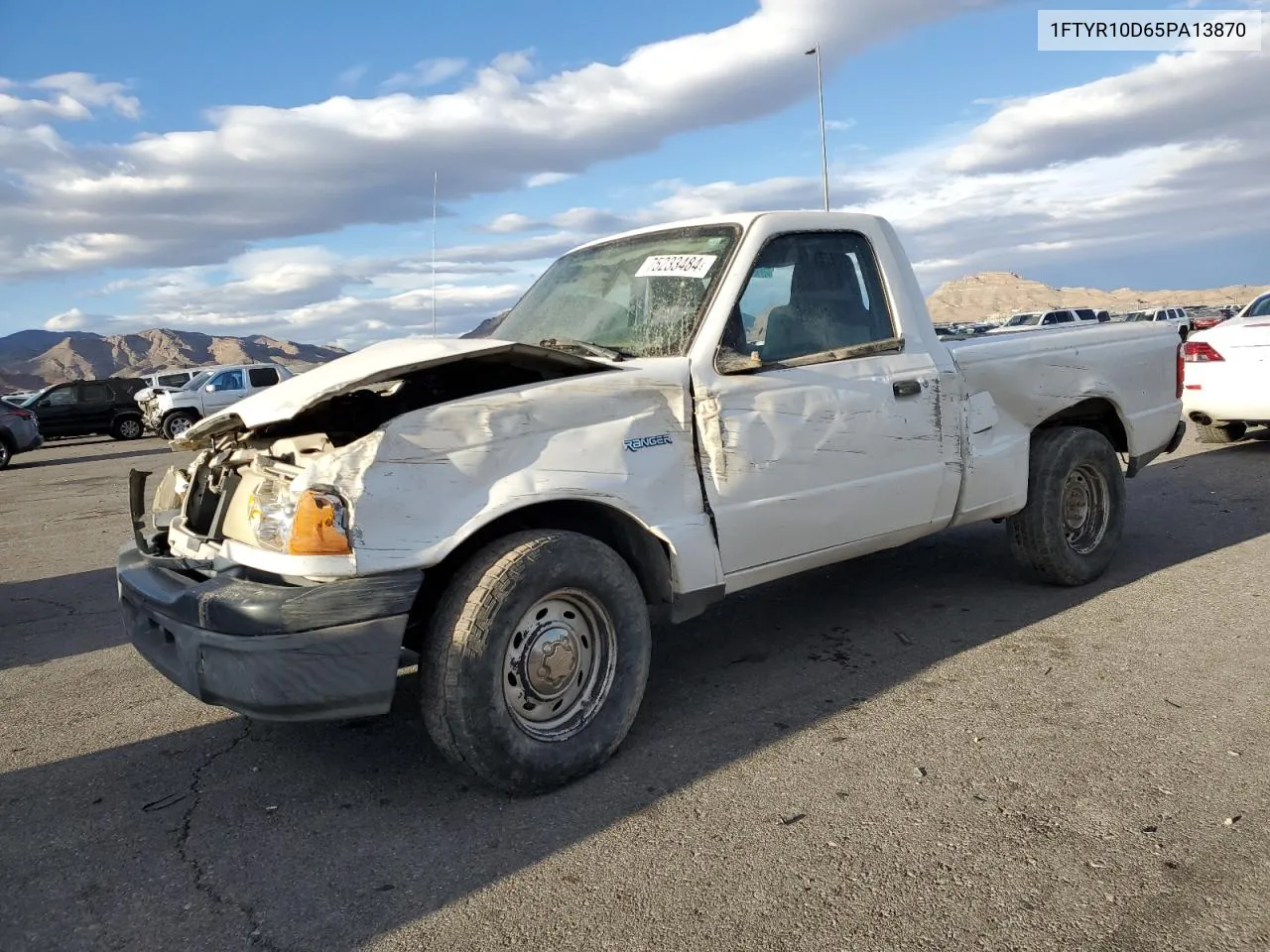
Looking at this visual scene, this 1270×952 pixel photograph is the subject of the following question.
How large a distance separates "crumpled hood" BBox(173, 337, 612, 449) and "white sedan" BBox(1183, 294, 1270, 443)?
8493 mm

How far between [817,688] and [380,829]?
6.13 ft

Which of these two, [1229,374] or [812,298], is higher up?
[812,298]

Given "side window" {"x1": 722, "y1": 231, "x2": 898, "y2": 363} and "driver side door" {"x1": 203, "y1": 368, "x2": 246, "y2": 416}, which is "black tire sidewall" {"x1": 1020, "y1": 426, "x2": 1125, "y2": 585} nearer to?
"side window" {"x1": 722, "y1": 231, "x2": 898, "y2": 363}

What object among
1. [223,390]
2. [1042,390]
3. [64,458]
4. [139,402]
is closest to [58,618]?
[1042,390]

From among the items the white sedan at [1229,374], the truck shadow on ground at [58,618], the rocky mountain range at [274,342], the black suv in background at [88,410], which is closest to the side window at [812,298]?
the truck shadow on ground at [58,618]

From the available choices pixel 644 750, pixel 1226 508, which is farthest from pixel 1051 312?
pixel 644 750

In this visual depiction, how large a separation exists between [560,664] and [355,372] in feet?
3.97

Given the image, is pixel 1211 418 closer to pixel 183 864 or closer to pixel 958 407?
pixel 958 407

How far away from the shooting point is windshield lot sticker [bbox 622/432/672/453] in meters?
3.45

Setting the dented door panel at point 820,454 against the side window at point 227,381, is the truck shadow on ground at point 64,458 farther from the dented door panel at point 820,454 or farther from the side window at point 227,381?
the dented door panel at point 820,454

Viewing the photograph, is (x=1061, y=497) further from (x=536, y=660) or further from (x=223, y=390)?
(x=223, y=390)

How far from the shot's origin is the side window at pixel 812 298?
4.04 meters

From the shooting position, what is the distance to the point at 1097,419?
5.73 metres

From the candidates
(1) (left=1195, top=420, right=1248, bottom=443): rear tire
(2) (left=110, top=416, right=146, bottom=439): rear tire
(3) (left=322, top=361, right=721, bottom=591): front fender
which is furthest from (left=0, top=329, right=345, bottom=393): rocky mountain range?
(3) (left=322, top=361, right=721, bottom=591): front fender
